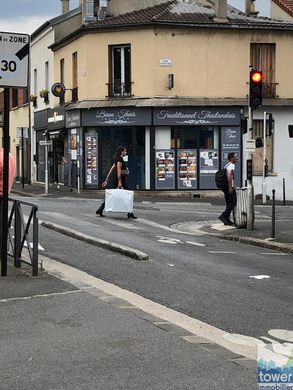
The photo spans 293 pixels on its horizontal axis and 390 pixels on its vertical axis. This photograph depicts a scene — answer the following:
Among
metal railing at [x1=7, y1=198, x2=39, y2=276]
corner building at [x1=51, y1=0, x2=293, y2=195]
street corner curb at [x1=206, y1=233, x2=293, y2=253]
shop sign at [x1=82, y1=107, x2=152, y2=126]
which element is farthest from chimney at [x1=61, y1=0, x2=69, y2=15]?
metal railing at [x1=7, y1=198, x2=39, y2=276]

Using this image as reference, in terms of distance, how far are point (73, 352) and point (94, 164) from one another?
24.4 meters

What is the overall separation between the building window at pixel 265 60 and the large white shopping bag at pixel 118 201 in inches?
562

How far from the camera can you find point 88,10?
33.1 m

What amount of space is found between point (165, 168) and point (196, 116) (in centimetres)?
271

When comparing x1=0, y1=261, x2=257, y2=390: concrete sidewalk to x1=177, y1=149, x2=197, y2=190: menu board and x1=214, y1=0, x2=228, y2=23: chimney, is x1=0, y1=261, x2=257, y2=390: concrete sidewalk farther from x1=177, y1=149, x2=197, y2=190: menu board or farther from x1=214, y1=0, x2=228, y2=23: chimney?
x1=214, y1=0, x2=228, y2=23: chimney

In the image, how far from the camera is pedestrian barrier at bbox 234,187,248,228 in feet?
51.5

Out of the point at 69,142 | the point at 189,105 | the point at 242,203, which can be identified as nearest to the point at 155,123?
the point at 189,105

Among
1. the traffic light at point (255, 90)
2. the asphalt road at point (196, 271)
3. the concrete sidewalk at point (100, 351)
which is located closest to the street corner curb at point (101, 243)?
the asphalt road at point (196, 271)

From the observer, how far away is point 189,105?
2820 centimetres

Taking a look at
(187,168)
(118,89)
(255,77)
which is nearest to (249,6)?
(118,89)

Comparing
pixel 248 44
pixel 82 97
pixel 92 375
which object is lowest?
pixel 92 375

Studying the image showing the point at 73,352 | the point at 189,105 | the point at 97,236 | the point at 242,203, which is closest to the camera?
the point at 73,352

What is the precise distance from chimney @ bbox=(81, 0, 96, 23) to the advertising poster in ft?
32.4

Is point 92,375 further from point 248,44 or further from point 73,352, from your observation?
point 248,44
